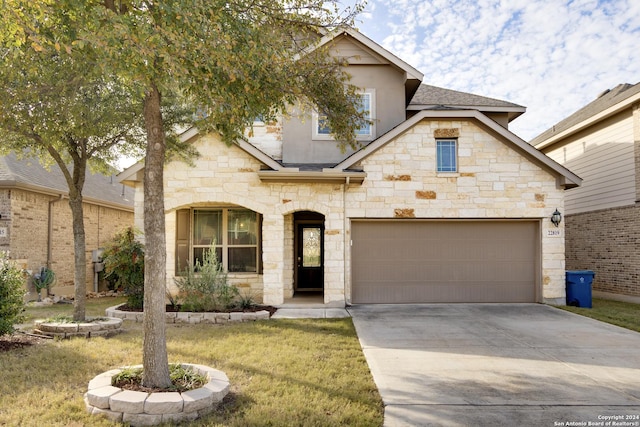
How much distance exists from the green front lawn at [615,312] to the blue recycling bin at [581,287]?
1.04 feet

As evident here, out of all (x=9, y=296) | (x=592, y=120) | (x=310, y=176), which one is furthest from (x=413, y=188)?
(x=9, y=296)

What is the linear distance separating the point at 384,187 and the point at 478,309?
395cm

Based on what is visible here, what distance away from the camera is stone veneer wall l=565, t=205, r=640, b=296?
12914mm

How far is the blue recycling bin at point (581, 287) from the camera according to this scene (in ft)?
37.8

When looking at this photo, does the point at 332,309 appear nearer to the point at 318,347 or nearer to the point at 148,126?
the point at 318,347

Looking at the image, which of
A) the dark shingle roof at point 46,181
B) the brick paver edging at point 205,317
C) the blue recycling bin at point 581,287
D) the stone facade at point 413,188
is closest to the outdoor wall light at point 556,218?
the stone facade at point 413,188

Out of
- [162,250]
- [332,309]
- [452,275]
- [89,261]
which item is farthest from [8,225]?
[452,275]

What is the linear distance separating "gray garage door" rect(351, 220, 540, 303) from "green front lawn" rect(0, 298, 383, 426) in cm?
317

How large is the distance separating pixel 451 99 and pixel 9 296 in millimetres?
13691

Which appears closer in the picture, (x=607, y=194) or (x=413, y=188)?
(x=413, y=188)

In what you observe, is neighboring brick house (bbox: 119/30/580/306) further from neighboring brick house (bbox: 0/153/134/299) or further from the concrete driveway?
neighboring brick house (bbox: 0/153/134/299)

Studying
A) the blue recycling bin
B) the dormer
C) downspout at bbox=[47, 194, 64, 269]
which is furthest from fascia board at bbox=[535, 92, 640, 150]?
downspout at bbox=[47, 194, 64, 269]

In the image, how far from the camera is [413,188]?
11641 mm

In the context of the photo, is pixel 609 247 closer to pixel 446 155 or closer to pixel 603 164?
pixel 603 164
